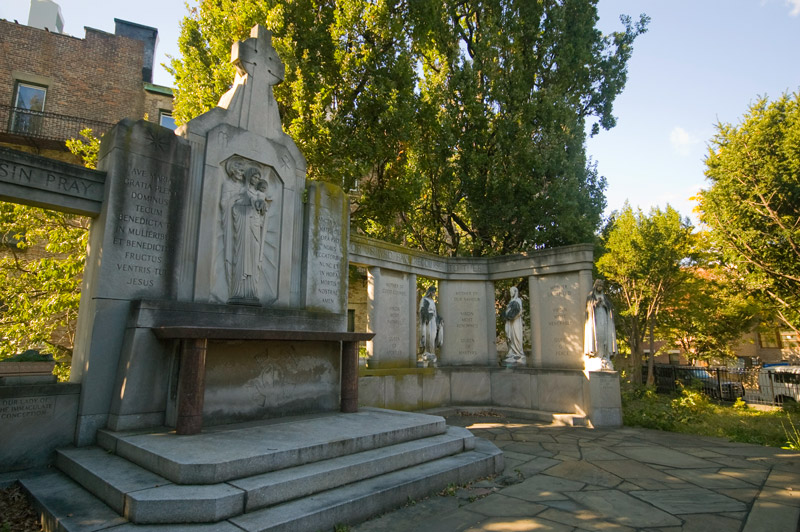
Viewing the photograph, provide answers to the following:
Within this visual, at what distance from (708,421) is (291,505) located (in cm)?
1143

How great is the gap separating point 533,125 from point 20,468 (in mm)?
15118

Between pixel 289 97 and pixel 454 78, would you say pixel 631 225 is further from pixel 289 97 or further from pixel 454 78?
pixel 289 97

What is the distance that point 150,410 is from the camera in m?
5.80

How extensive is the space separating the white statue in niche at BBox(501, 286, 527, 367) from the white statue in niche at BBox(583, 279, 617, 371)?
6.81 feet

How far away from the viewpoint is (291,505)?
3984 mm

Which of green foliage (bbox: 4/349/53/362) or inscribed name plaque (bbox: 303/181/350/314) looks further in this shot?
inscribed name plaque (bbox: 303/181/350/314)

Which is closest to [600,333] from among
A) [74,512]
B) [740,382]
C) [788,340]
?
[74,512]


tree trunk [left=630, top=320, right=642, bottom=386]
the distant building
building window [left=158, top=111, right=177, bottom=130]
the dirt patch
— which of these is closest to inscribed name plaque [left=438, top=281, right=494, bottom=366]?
the dirt patch

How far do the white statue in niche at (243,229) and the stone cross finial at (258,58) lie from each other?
1.72 metres

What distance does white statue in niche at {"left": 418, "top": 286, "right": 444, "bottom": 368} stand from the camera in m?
11.9

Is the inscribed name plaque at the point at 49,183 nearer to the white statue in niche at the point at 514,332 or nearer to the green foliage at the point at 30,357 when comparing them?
the green foliage at the point at 30,357

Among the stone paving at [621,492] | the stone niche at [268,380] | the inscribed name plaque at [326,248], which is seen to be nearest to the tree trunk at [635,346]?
the stone paving at [621,492]

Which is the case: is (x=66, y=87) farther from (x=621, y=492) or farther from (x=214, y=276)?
(x=621, y=492)

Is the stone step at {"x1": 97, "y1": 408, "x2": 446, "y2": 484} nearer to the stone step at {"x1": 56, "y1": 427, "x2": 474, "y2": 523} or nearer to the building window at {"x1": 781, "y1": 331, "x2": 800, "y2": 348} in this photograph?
the stone step at {"x1": 56, "y1": 427, "x2": 474, "y2": 523}
